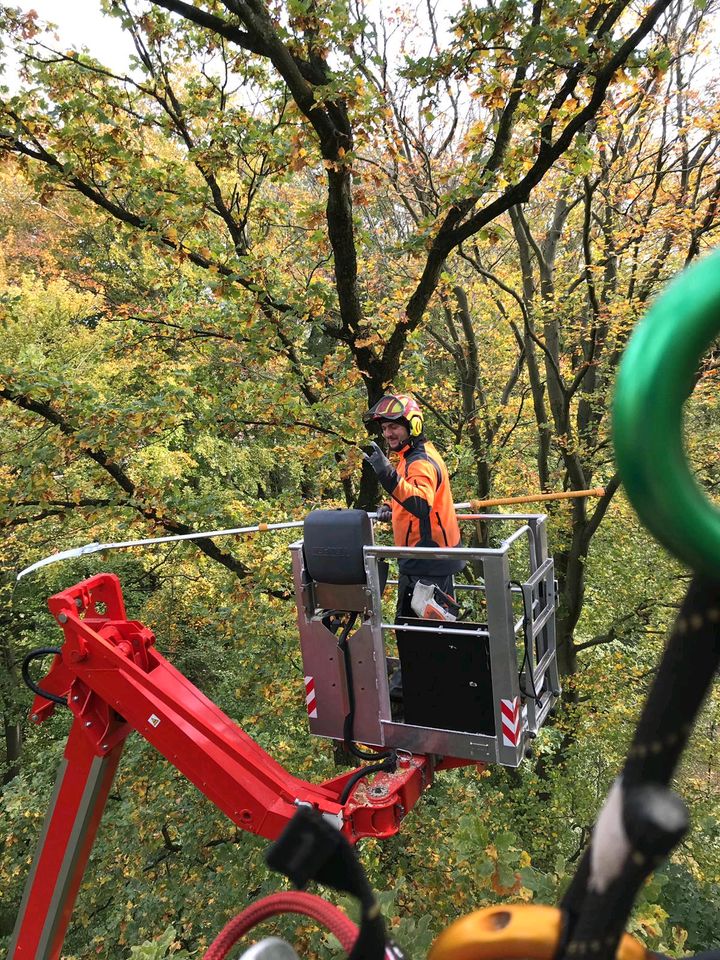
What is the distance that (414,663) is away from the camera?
333 cm

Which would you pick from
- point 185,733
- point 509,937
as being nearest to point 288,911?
point 509,937

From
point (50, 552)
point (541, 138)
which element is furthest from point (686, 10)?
point (50, 552)

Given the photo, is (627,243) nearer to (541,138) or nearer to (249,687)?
(541,138)

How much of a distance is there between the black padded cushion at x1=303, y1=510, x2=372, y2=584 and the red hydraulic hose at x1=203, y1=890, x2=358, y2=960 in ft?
6.68

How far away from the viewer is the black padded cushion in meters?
3.23

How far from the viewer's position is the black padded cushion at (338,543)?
10.6 ft

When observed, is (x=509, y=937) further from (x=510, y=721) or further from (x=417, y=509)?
(x=417, y=509)

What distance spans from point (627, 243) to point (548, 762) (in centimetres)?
873

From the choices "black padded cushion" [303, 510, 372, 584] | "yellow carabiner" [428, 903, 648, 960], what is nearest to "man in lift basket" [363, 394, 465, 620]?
"black padded cushion" [303, 510, 372, 584]

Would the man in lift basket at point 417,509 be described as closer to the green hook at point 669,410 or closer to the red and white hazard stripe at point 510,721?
the red and white hazard stripe at point 510,721

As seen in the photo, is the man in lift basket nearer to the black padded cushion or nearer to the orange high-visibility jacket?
the orange high-visibility jacket

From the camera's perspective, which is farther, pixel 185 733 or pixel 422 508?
pixel 422 508

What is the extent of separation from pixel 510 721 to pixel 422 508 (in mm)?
1324

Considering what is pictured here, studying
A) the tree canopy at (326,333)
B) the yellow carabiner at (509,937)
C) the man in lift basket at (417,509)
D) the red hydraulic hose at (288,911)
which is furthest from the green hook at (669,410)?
the man in lift basket at (417,509)
